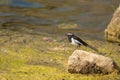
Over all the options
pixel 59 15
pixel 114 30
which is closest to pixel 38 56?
pixel 114 30

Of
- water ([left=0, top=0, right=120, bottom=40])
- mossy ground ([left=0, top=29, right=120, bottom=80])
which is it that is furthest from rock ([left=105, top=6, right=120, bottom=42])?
mossy ground ([left=0, top=29, right=120, bottom=80])

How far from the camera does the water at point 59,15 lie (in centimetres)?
1268

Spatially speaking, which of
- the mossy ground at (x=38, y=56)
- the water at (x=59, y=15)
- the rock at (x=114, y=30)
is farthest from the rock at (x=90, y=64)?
the water at (x=59, y=15)

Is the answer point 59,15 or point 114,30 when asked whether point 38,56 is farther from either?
point 59,15

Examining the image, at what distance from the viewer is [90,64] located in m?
7.59

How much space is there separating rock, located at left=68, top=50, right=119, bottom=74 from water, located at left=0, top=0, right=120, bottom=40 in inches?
160

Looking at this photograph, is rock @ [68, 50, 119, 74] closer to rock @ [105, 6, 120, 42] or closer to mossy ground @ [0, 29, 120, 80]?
mossy ground @ [0, 29, 120, 80]

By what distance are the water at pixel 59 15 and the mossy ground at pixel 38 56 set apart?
4.47ft

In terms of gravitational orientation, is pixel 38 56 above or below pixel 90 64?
below

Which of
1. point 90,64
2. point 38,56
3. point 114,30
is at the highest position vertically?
point 90,64

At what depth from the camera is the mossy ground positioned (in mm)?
7574

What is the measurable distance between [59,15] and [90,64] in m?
7.04

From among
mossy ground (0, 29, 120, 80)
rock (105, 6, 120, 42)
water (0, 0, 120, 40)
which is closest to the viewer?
mossy ground (0, 29, 120, 80)

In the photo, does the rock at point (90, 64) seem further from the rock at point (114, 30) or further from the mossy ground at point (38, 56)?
the rock at point (114, 30)
